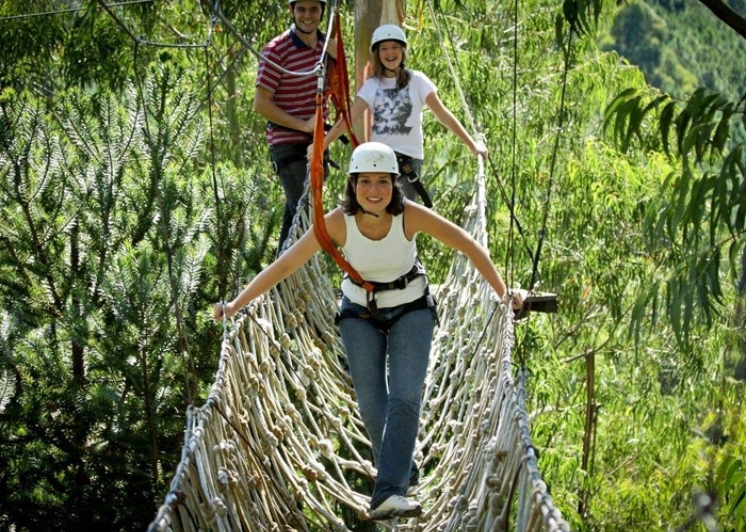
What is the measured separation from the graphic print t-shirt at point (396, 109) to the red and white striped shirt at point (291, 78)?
0.26 m

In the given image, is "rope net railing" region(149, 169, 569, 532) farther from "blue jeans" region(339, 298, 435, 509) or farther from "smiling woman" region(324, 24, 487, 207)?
"smiling woman" region(324, 24, 487, 207)

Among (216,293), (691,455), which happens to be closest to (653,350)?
(691,455)

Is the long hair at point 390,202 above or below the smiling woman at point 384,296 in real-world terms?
above

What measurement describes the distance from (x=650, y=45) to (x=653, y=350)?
1863 cm

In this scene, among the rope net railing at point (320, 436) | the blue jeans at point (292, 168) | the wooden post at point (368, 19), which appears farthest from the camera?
the wooden post at point (368, 19)

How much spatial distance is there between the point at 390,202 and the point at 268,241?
2195 millimetres

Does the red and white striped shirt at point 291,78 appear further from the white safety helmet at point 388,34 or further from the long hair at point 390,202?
the long hair at point 390,202

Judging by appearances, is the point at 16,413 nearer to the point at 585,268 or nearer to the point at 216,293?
the point at 216,293

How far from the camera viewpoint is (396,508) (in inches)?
119

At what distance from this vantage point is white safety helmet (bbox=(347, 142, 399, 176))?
10.2 ft

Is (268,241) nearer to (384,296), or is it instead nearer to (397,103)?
(397,103)

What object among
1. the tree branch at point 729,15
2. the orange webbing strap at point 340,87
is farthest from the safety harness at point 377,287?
the orange webbing strap at point 340,87

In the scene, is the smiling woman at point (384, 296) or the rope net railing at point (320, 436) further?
the smiling woman at point (384, 296)

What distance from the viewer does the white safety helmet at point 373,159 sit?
3096 millimetres
